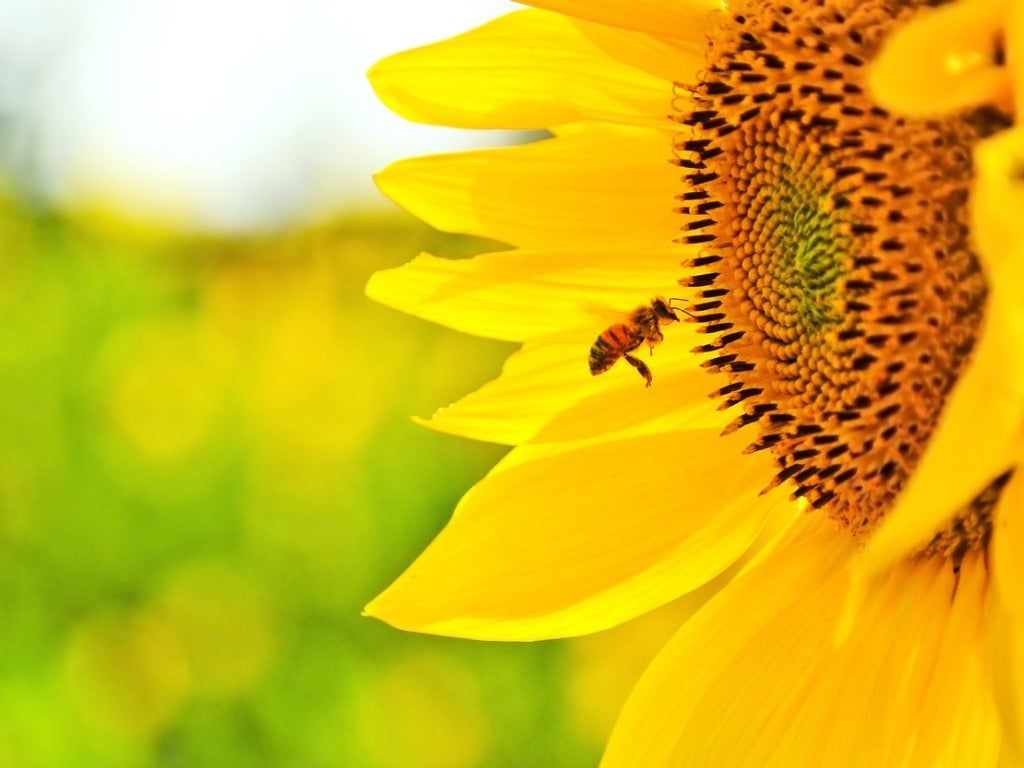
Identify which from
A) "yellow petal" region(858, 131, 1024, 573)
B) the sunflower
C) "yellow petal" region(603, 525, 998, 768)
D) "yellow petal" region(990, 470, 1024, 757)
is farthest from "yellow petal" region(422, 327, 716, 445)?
"yellow petal" region(858, 131, 1024, 573)

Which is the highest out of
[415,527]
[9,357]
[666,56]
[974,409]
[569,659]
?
[666,56]

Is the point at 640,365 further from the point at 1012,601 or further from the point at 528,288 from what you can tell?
the point at 1012,601

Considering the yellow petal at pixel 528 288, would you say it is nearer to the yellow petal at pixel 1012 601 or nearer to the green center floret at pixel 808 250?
the green center floret at pixel 808 250

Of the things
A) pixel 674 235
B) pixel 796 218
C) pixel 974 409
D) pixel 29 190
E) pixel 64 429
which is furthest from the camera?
pixel 29 190

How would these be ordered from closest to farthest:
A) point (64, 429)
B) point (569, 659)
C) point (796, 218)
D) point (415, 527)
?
point (796, 218), point (569, 659), point (415, 527), point (64, 429)

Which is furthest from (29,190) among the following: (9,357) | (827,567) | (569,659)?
(827,567)

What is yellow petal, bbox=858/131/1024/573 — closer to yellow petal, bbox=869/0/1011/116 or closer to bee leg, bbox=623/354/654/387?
yellow petal, bbox=869/0/1011/116

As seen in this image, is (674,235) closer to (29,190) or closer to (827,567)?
(827,567)

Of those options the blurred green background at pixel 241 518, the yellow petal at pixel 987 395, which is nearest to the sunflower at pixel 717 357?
the yellow petal at pixel 987 395
